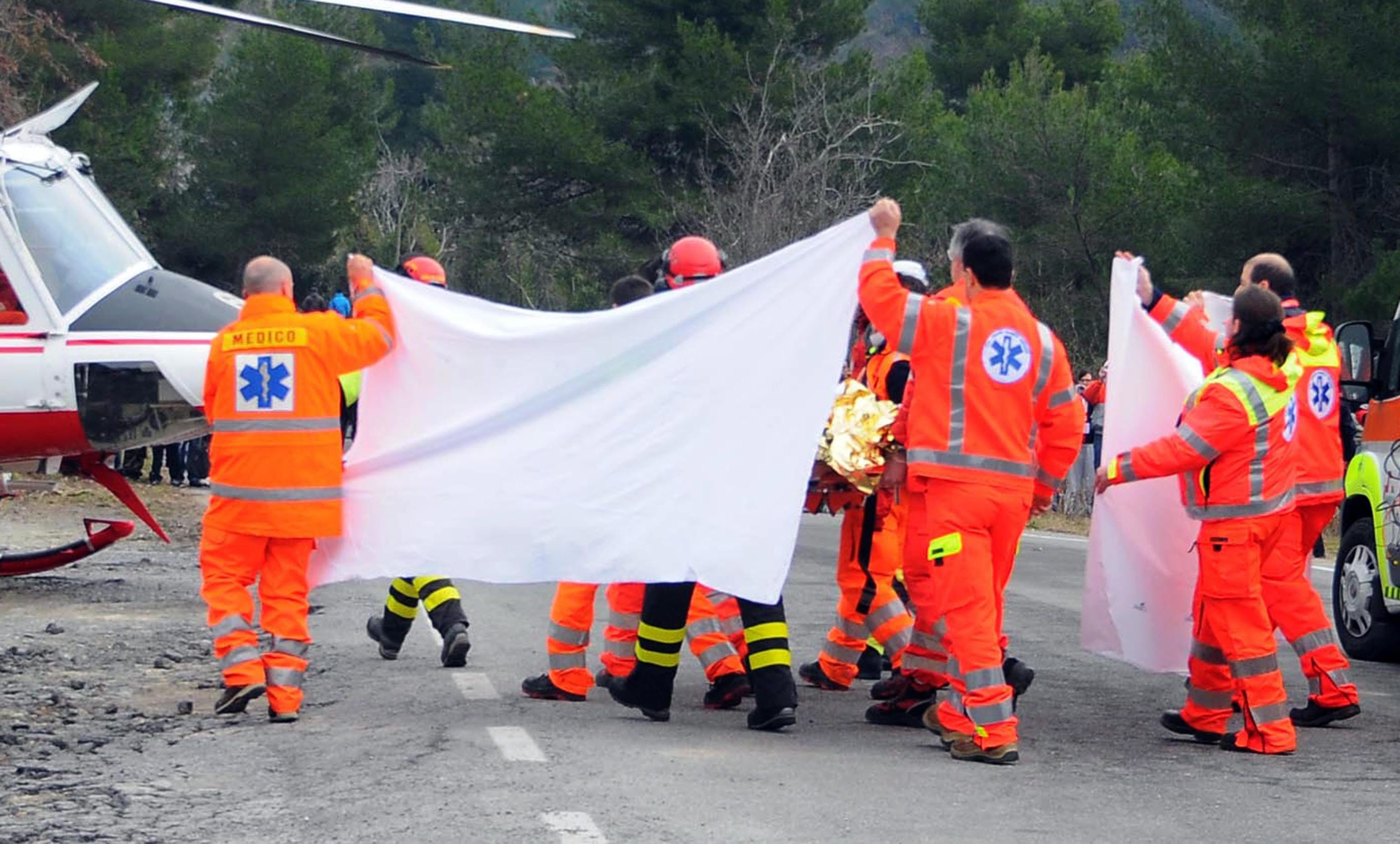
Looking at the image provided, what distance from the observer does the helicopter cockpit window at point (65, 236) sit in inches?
539

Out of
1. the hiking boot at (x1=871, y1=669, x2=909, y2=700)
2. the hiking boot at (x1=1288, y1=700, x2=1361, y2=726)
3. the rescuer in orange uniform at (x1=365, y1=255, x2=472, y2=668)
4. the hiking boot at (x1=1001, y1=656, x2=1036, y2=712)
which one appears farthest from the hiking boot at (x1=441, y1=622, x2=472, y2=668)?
the hiking boot at (x1=1288, y1=700, x2=1361, y2=726)

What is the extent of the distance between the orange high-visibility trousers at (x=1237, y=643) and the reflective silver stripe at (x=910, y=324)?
168 centimetres

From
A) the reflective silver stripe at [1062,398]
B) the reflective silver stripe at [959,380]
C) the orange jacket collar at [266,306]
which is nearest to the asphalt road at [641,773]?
the reflective silver stripe at [959,380]

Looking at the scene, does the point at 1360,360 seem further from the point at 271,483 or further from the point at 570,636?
the point at 271,483

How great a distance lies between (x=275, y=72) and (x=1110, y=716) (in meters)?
38.6

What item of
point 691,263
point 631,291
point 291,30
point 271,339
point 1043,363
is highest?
point 291,30

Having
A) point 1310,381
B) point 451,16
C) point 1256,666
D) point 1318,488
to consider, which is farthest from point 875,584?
point 451,16

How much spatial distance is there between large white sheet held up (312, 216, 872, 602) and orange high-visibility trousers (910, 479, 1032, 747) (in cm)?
75

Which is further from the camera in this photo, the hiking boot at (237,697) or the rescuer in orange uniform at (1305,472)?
the rescuer in orange uniform at (1305,472)

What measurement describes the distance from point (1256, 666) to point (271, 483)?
4.27 metres

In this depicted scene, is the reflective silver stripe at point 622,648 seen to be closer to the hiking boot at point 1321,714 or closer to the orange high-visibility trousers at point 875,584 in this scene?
the orange high-visibility trousers at point 875,584

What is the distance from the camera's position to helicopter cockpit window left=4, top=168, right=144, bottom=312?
45.0 feet

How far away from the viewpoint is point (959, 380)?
779 cm

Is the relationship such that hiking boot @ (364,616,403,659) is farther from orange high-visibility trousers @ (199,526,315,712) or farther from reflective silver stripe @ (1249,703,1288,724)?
reflective silver stripe @ (1249,703,1288,724)
